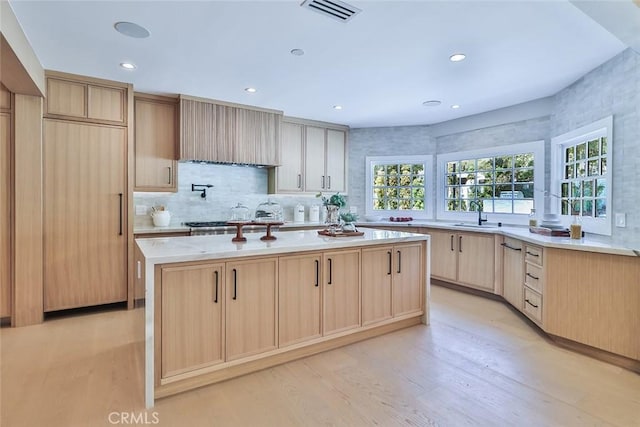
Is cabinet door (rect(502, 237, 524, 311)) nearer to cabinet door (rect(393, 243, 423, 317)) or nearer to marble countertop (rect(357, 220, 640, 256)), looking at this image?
marble countertop (rect(357, 220, 640, 256))

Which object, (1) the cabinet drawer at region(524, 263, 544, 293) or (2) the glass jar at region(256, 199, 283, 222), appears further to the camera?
(1) the cabinet drawer at region(524, 263, 544, 293)

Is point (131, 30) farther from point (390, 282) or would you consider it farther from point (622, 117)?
point (622, 117)

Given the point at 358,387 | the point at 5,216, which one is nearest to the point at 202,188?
the point at 5,216

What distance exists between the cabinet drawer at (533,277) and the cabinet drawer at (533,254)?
0.05 metres

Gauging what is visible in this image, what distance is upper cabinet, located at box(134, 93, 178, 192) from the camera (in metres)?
3.99

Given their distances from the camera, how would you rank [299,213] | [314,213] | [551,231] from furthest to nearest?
[314,213]
[299,213]
[551,231]

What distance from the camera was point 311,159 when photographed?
5.35 m

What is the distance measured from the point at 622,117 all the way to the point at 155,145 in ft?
15.4

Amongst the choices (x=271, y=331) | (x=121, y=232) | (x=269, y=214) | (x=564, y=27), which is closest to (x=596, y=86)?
(x=564, y=27)

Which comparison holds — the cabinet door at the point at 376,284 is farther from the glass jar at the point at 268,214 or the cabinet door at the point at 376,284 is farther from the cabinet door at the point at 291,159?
the cabinet door at the point at 291,159

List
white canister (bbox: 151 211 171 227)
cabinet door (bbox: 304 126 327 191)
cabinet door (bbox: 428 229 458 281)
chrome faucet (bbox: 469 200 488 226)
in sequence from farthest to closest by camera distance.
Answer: cabinet door (bbox: 304 126 327 191), chrome faucet (bbox: 469 200 488 226), cabinet door (bbox: 428 229 458 281), white canister (bbox: 151 211 171 227)

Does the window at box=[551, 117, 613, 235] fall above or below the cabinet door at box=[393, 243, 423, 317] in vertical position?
above

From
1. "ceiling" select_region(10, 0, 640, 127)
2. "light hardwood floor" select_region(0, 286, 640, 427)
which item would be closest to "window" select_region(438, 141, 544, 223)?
"ceiling" select_region(10, 0, 640, 127)

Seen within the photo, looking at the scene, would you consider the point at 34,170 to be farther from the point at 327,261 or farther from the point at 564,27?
the point at 564,27
